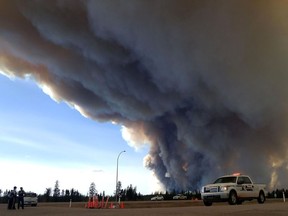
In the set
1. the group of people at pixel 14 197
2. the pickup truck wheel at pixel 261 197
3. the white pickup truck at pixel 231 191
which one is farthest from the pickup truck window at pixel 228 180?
the group of people at pixel 14 197

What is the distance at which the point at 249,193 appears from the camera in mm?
22234

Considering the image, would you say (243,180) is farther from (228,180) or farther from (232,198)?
(232,198)

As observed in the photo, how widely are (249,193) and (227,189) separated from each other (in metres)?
2.13

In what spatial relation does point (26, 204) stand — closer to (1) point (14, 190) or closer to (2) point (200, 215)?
(1) point (14, 190)

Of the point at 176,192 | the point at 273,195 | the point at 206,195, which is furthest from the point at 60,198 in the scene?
the point at 206,195

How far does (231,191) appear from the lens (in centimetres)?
2102

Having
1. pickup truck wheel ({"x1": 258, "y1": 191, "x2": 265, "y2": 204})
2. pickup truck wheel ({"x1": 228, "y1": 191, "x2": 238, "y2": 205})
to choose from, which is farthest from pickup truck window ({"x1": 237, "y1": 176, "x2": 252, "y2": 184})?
pickup truck wheel ({"x1": 258, "y1": 191, "x2": 265, "y2": 204})

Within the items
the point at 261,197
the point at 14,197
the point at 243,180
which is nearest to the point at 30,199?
the point at 14,197

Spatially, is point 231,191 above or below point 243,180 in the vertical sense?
below

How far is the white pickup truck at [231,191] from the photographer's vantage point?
824 inches

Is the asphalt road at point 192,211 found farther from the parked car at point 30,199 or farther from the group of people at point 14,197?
the parked car at point 30,199

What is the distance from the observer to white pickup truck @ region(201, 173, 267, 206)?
68.6 ft

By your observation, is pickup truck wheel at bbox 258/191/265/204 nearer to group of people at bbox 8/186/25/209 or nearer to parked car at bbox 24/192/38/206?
group of people at bbox 8/186/25/209

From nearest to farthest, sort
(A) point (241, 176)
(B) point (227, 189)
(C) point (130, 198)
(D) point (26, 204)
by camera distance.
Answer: (B) point (227, 189), (A) point (241, 176), (D) point (26, 204), (C) point (130, 198)
